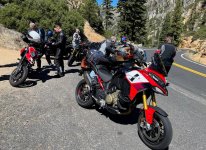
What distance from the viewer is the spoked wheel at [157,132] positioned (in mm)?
4762

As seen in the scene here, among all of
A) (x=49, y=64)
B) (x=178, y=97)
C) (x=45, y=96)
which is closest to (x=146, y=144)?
(x=45, y=96)

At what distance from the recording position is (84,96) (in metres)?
7.05

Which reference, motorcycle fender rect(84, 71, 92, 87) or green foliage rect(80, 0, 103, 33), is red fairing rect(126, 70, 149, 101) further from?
green foliage rect(80, 0, 103, 33)

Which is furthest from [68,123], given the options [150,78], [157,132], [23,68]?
[23,68]

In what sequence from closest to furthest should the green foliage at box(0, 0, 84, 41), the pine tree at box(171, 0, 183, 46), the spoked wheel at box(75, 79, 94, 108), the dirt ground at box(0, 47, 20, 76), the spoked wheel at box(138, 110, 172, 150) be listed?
the spoked wheel at box(138, 110, 172, 150)
the spoked wheel at box(75, 79, 94, 108)
the dirt ground at box(0, 47, 20, 76)
the green foliage at box(0, 0, 84, 41)
the pine tree at box(171, 0, 183, 46)

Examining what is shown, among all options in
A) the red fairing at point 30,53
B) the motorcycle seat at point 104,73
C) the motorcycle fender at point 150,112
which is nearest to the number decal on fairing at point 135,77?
the motorcycle fender at point 150,112

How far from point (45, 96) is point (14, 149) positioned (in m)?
3.00

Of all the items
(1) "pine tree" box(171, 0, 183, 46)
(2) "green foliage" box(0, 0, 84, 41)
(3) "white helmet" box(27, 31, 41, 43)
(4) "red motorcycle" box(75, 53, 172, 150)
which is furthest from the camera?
(1) "pine tree" box(171, 0, 183, 46)

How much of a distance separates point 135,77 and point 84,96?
226 cm

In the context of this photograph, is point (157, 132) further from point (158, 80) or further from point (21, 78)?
point (21, 78)

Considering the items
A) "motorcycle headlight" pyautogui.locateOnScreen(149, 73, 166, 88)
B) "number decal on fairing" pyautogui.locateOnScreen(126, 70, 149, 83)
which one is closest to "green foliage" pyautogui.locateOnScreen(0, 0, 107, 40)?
"number decal on fairing" pyautogui.locateOnScreen(126, 70, 149, 83)

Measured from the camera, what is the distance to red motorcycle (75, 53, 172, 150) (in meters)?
4.87

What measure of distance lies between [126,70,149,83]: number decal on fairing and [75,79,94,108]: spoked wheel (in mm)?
1724

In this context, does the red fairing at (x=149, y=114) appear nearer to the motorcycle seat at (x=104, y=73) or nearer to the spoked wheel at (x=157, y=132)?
the spoked wheel at (x=157, y=132)
